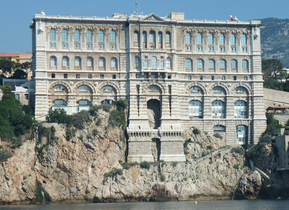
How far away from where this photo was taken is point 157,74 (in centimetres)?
9600

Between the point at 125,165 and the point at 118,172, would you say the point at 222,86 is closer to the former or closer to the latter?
the point at 125,165

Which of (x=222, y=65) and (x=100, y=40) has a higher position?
(x=100, y=40)

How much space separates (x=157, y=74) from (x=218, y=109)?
949cm

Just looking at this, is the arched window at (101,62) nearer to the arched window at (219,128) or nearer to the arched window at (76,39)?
the arched window at (76,39)

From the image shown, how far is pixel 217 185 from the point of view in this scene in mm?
92125

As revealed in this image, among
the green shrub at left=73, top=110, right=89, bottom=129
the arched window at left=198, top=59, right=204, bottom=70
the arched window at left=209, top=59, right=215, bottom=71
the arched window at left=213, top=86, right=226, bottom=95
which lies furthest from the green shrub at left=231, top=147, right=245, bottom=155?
the green shrub at left=73, top=110, right=89, bottom=129

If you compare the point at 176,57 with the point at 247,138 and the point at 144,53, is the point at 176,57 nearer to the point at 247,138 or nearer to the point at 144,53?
the point at 144,53

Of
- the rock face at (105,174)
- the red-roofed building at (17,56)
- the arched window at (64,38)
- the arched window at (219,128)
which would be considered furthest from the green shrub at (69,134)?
the red-roofed building at (17,56)

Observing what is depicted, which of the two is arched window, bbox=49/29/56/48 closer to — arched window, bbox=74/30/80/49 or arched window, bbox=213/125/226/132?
arched window, bbox=74/30/80/49

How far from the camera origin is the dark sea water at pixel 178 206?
81.8 metres

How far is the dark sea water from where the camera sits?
8181 centimetres

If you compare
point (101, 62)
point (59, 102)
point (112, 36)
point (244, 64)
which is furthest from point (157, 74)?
point (59, 102)

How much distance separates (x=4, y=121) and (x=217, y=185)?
1070 inches

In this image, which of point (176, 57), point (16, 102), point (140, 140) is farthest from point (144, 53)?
point (16, 102)
